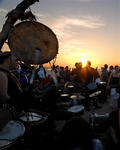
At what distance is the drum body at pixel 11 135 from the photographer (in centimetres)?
223

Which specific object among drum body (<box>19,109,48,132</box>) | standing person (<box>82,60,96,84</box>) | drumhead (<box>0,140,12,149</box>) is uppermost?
standing person (<box>82,60,96,84</box>)

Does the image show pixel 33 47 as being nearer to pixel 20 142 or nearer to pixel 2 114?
pixel 2 114

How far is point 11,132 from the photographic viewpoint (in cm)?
261

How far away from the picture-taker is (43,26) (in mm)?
4648

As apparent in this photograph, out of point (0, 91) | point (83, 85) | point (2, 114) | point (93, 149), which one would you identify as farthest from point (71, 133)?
point (83, 85)

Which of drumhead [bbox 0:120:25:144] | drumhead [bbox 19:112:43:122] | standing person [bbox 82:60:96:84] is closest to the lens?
drumhead [bbox 0:120:25:144]

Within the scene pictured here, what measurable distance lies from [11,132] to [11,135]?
0.08 metres

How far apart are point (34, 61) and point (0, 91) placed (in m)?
1.66

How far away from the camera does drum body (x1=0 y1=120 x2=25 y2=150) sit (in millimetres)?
2232

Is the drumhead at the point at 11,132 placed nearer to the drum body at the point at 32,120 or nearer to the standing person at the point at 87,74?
the drum body at the point at 32,120

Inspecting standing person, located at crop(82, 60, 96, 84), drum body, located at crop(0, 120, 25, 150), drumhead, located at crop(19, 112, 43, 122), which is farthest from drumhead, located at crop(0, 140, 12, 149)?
standing person, located at crop(82, 60, 96, 84)

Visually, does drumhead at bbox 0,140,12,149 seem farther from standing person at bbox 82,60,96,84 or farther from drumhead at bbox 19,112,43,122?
standing person at bbox 82,60,96,84

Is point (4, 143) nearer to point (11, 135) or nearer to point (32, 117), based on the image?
point (11, 135)

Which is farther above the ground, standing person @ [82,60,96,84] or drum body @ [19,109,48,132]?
standing person @ [82,60,96,84]
